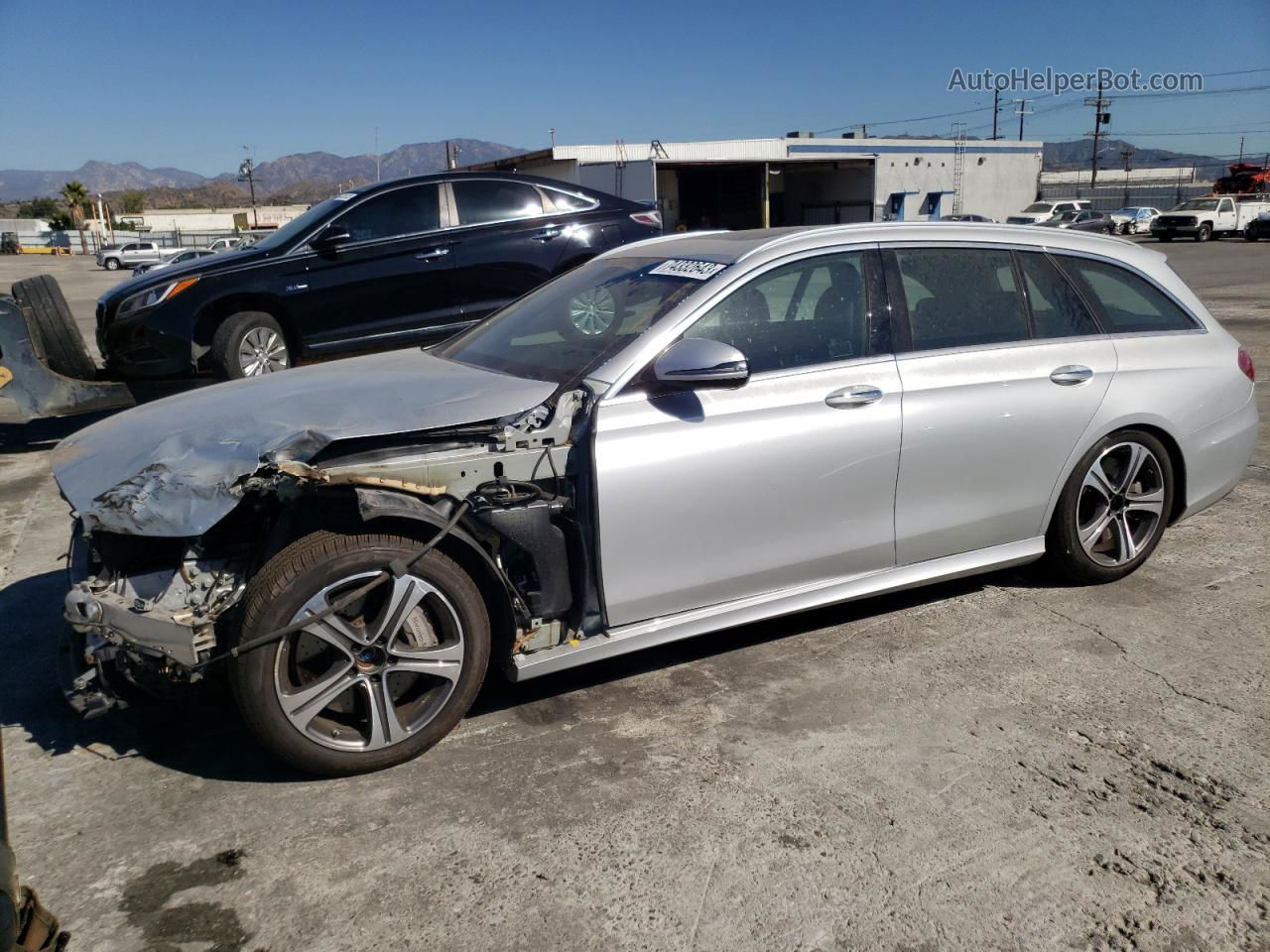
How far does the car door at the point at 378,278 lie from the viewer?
8102mm

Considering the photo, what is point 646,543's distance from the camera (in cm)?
333

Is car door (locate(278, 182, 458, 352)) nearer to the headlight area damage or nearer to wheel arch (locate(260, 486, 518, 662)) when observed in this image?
the headlight area damage

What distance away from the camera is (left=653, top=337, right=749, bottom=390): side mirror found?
329 cm

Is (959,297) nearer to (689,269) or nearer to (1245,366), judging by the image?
(689,269)

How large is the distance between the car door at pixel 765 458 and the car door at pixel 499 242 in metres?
5.18

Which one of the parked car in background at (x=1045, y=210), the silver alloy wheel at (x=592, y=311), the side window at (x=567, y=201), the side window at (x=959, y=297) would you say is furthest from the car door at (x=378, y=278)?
the parked car in background at (x=1045, y=210)

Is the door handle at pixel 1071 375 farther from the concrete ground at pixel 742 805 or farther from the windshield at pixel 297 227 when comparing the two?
the windshield at pixel 297 227

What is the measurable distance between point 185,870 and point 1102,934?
2403 mm

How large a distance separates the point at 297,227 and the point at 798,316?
19.1 ft

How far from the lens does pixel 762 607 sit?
143 inches

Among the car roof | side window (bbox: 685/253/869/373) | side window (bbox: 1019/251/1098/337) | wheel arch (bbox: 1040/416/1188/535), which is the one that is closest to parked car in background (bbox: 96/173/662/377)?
the car roof

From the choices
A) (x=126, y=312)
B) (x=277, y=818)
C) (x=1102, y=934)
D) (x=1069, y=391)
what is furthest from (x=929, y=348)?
(x=126, y=312)

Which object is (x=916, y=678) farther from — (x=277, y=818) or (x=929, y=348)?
(x=277, y=818)

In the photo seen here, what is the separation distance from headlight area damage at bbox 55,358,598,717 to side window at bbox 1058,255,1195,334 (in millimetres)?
2555
